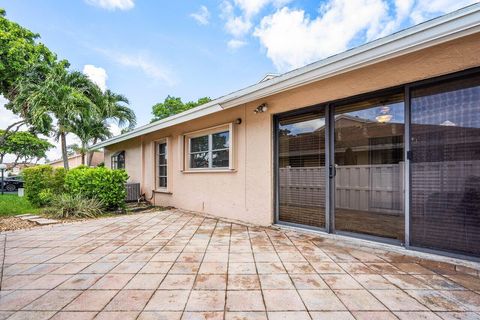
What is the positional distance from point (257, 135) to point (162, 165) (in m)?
4.40

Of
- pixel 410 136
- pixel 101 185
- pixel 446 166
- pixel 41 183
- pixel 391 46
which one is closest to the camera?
pixel 391 46

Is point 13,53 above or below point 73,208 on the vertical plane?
above

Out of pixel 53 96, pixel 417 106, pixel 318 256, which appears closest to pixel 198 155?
pixel 318 256

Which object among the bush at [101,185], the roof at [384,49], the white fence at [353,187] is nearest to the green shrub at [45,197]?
the bush at [101,185]

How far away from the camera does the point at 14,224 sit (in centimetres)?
529

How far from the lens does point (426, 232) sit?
3078mm

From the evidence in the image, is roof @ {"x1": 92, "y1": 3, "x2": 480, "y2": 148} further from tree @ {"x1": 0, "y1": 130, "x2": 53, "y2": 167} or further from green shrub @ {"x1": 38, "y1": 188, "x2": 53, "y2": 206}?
tree @ {"x1": 0, "y1": 130, "x2": 53, "y2": 167}

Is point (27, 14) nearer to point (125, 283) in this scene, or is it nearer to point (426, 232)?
point (125, 283)

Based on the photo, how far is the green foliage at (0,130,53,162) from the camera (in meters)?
25.1

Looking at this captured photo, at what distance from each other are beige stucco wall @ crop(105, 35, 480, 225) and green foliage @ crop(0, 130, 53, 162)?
2416 centimetres

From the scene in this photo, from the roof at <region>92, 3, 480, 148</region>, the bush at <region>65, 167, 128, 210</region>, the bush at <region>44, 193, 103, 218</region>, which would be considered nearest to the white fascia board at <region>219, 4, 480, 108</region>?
the roof at <region>92, 3, 480, 148</region>

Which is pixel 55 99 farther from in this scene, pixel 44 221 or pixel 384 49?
pixel 384 49

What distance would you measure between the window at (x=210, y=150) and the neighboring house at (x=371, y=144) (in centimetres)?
5

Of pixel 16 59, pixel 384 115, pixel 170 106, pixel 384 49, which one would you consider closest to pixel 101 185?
pixel 384 115
